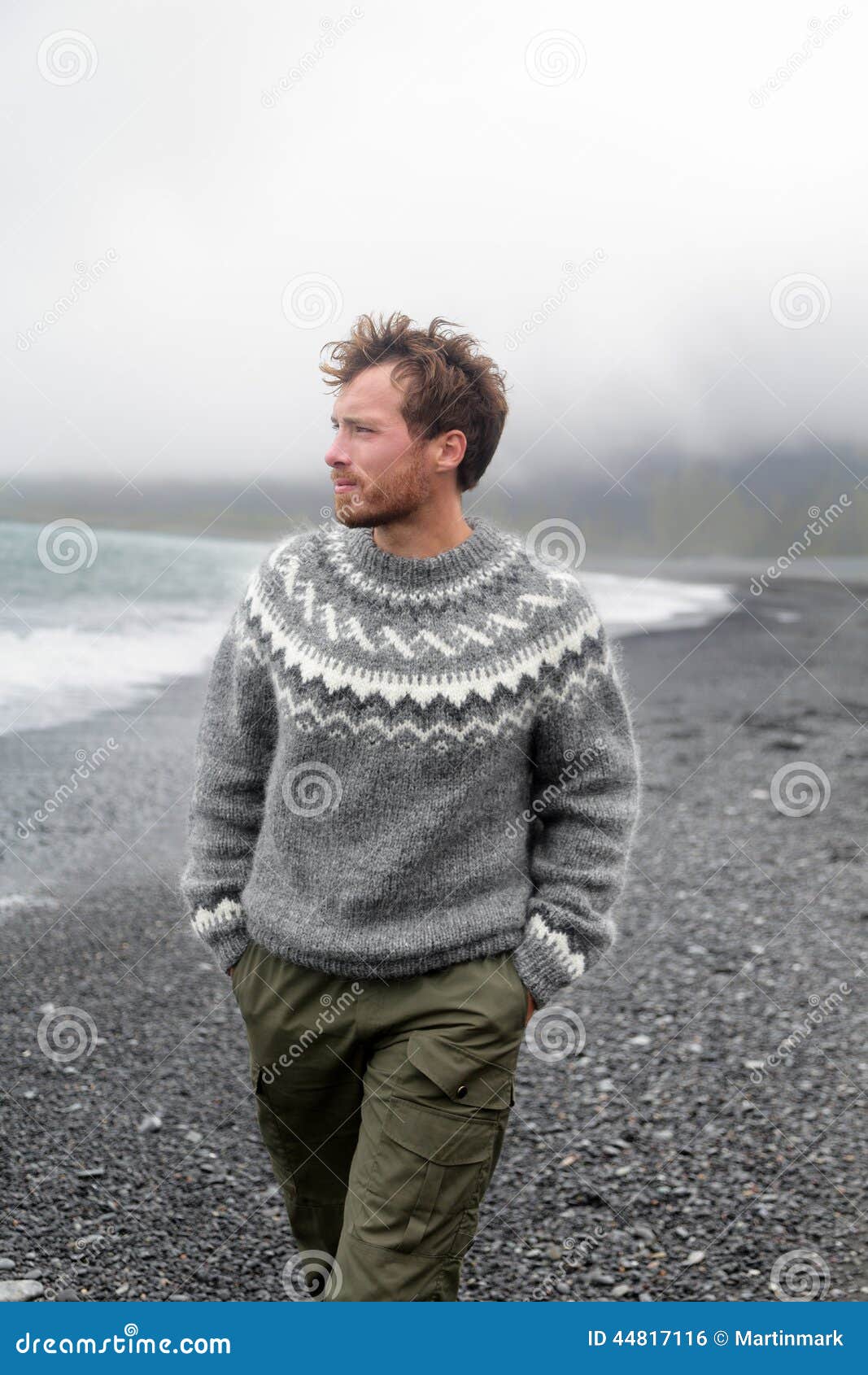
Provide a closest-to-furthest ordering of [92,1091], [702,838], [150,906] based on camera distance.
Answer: [92,1091] → [150,906] → [702,838]

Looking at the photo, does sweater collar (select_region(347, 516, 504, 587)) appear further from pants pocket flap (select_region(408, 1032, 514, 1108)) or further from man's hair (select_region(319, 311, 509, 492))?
pants pocket flap (select_region(408, 1032, 514, 1108))

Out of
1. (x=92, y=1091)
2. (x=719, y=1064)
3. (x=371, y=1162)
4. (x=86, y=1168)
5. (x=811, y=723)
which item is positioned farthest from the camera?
(x=811, y=723)

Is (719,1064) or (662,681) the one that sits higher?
(719,1064)

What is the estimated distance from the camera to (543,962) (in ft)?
8.45

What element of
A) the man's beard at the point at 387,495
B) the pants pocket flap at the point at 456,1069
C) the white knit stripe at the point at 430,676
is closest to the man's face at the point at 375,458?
the man's beard at the point at 387,495

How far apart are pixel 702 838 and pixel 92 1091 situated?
4.62 meters

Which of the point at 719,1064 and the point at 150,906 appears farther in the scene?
the point at 150,906

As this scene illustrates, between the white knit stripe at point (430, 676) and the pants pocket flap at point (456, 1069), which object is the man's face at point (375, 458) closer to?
the white knit stripe at point (430, 676)

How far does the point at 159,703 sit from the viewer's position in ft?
43.2


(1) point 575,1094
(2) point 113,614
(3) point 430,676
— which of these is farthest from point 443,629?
(2) point 113,614

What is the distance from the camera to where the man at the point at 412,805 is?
245 centimetres

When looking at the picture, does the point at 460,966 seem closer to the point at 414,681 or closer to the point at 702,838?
the point at 414,681

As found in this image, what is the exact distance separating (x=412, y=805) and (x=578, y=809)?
1.32 feet

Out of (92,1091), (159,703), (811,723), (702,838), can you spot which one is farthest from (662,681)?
(92,1091)
